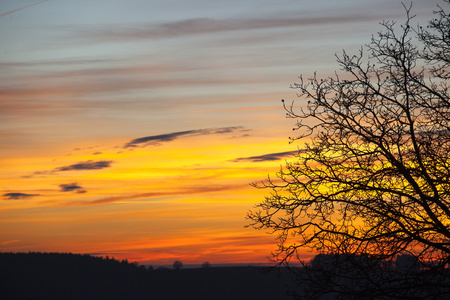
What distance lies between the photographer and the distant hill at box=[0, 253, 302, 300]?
11381cm

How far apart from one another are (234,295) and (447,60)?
125 m

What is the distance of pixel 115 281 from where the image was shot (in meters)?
130

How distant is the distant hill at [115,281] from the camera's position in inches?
4481

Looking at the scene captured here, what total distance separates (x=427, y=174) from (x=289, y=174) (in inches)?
112

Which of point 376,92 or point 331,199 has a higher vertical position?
point 376,92

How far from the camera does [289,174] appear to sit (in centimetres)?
1277

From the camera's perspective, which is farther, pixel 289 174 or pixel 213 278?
pixel 213 278

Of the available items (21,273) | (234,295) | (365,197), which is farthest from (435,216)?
(234,295)

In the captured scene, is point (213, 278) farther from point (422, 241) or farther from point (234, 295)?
point (422, 241)

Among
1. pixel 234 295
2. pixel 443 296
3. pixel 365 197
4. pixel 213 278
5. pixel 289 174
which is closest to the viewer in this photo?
pixel 443 296

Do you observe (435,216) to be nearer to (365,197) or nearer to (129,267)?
(365,197)

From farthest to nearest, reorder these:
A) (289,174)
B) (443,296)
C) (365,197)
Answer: (289,174), (365,197), (443,296)

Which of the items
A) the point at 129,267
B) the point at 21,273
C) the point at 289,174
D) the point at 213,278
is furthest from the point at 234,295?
the point at 289,174

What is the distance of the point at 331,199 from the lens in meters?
12.2
